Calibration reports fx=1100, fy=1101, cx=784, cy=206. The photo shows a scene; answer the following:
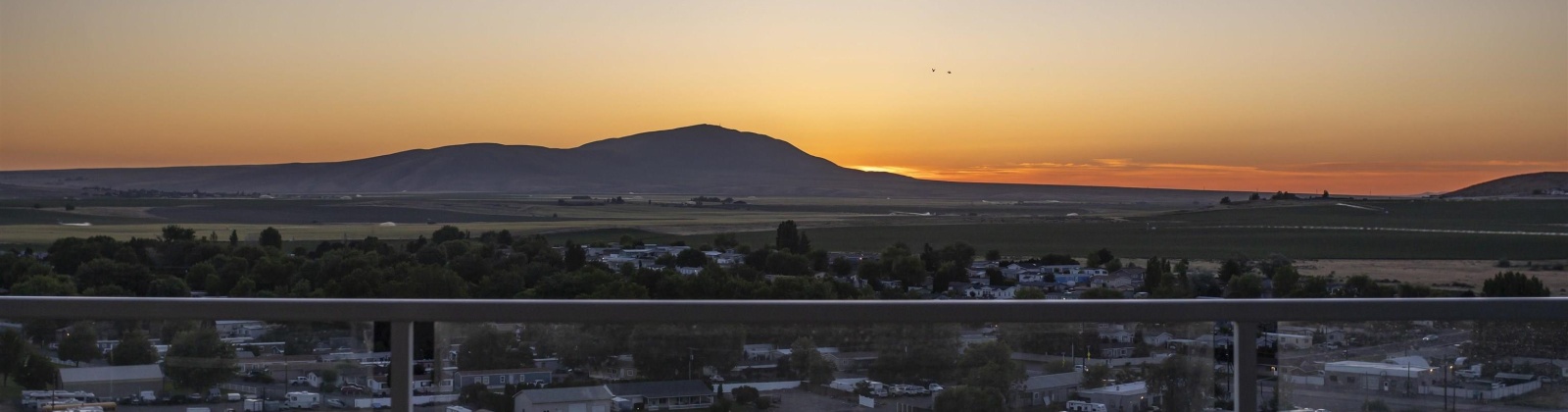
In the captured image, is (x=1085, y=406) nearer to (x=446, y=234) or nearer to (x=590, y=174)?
(x=446, y=234)

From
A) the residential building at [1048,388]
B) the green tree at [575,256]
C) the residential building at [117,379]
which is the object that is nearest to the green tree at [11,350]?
the residential building at [117,379]

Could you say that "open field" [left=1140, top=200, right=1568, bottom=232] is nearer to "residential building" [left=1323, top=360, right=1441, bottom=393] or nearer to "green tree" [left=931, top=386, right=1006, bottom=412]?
"residential building" [left=1323, top=360, right=1441, bottom=393]

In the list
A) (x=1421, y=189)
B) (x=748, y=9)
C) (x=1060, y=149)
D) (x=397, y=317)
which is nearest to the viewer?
(x=397, y=317)

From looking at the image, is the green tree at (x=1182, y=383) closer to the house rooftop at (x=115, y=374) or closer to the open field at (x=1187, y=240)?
the house rooftop at (x=115, y=374)

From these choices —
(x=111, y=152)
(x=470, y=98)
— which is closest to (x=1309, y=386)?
(x=470, y=98)

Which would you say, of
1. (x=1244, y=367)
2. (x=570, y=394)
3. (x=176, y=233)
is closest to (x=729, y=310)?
(x=570, y=394)

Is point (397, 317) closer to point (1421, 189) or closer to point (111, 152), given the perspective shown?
point (111, 152)

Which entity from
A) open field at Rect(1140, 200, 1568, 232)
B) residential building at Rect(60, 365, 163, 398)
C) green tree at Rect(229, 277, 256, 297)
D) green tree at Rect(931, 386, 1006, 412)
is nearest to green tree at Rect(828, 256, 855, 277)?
open field at Rect(1140, 200, 1568, 232)
